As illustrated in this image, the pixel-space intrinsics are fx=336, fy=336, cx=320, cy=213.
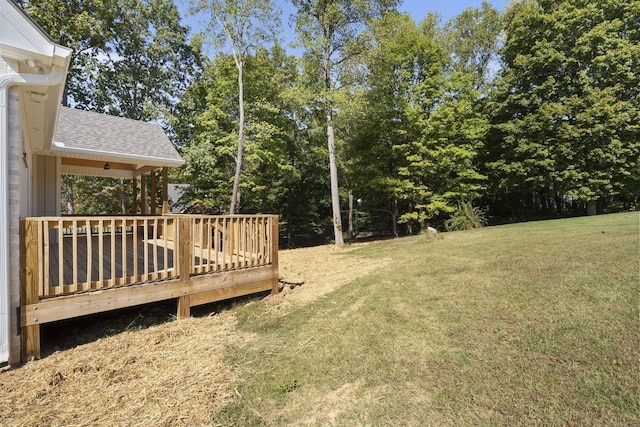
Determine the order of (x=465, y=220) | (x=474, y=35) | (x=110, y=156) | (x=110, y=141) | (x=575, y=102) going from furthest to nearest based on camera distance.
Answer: (x=474, y=35), (x=575, y=102), (x=465, y=220), (x=110, y=141), (x=110, y=156)

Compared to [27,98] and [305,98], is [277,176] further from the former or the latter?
[27,98]

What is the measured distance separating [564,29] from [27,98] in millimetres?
22684

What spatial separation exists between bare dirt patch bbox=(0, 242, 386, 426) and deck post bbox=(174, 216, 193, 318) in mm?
270

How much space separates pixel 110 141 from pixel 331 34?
10094mm

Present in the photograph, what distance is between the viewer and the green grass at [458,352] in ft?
8.24

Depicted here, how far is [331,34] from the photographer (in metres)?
14.6

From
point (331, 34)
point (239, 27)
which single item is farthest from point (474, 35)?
point (239, 27)

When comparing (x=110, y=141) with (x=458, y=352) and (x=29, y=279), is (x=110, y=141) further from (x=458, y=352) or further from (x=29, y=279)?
(x=458, y=352)

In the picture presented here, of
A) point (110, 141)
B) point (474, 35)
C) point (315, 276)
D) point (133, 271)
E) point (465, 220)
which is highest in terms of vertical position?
point (474, 35)

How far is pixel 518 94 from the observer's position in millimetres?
19047

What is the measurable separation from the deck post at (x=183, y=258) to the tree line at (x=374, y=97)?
10.3 metres

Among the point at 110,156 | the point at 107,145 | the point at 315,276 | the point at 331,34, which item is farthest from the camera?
the point at 331,34

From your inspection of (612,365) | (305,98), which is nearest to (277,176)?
(305,98)

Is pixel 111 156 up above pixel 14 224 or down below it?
above
